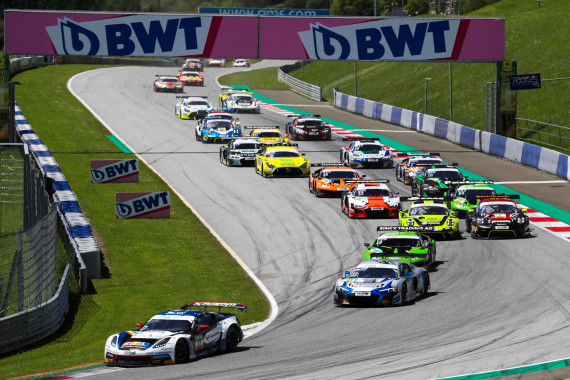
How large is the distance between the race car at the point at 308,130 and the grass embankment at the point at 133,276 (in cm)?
1008

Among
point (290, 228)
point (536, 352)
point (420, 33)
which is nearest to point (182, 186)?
point (290, 228)

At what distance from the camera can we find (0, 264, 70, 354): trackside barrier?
21797mm

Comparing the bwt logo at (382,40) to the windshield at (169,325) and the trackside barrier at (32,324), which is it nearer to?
the trackside barrier at (32,324)

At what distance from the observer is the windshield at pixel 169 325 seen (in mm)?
20938

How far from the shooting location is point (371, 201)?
38188mm

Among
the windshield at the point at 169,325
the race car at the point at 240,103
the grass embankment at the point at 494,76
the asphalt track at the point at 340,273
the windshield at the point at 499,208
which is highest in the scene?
the grass embankment at the point at 494,76

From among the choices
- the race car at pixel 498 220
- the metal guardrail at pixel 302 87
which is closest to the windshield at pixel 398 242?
the race car at pixel 498 220

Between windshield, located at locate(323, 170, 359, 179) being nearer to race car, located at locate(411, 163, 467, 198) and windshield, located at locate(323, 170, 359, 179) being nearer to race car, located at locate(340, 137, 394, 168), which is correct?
race car, located at locate(411, 163, 467, 198)

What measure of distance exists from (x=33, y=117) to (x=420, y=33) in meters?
27.7

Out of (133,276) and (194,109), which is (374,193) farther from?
(194,109)

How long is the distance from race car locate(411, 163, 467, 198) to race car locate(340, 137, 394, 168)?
6.55 m

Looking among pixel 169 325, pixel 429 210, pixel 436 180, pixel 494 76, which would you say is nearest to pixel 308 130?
pixel 436 180

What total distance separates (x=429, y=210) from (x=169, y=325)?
1570cm

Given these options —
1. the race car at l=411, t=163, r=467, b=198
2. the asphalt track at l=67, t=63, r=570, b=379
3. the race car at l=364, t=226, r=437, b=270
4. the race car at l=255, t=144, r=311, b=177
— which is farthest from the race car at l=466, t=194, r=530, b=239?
the race car at l=255, t=144, r=311, b=177
